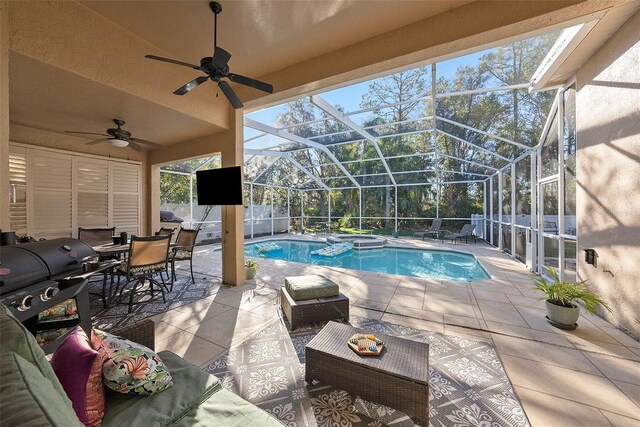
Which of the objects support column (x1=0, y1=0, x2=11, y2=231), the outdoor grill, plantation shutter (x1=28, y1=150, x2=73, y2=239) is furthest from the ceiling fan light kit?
the outdoor grill

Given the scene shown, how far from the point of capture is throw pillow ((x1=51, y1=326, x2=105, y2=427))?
1035 millimetres

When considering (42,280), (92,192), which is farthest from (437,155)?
(92,192)

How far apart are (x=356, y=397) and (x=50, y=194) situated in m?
6.88

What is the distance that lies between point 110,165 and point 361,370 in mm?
7238

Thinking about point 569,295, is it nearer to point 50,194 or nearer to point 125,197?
point 125,197

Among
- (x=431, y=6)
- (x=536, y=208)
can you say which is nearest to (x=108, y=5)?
(x=431, y=6)

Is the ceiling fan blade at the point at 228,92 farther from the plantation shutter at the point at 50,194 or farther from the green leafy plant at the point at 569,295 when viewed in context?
the plantation shutter at the point at 50,194

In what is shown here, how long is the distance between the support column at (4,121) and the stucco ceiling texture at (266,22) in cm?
80

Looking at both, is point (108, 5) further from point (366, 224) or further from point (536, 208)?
point (366, 224)

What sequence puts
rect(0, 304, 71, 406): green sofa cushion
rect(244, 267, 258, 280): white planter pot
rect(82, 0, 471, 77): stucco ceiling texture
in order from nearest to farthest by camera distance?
rect(0, 304, 71, 406): green sofa cushion < rect(82, 0, 471, 77): stucco ceiling texture < rect(244, 267, 258, 280): white planter pot

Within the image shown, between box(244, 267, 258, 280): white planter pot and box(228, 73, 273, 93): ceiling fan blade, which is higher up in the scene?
box(228, 73, 273, 93): ceiling fan blade

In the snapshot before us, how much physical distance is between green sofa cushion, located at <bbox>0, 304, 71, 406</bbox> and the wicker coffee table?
1480 mm

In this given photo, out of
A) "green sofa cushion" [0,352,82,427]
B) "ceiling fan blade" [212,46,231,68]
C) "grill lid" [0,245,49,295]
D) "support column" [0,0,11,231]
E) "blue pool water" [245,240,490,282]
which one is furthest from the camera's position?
"blue pool water" [245,240,490,282]

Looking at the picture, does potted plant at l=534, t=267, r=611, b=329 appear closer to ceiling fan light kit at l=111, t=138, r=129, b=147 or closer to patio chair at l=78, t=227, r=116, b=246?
ceiling fan light kit at l=111, t=138, r=129, b=147
